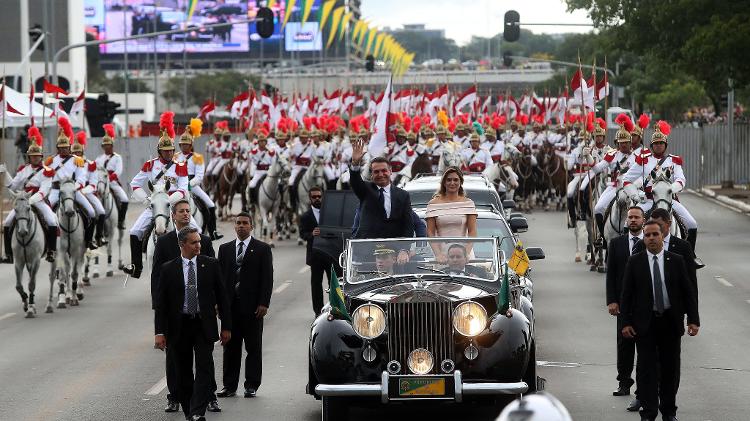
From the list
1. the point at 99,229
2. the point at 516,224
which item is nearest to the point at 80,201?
the point at 99,229

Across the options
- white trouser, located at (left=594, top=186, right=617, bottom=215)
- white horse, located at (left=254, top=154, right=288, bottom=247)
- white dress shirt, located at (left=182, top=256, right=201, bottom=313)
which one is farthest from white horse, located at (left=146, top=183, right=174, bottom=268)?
white horse, located at (left=254, top=154, right=288, bottom=247)

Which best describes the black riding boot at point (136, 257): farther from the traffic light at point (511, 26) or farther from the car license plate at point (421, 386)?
the traffic light at point (511, 26)

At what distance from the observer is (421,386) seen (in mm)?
12078

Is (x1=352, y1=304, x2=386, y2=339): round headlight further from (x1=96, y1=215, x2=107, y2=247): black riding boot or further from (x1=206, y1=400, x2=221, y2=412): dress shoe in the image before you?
(x1=96, y1=215, x2=107, y2=247): black riding boot

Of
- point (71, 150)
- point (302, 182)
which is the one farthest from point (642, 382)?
point (302, 182)

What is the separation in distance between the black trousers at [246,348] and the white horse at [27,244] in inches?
318

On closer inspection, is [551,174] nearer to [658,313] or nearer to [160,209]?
[160,209]

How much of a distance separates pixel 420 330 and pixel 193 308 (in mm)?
1851

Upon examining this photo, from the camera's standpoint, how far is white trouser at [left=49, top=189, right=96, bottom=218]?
23594 mm

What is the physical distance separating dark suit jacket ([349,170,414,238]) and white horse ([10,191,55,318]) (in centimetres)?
779

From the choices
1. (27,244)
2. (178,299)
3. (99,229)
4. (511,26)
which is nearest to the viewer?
(178,299)

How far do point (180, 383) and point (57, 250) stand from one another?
1021cm

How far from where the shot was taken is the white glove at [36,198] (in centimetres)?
2258

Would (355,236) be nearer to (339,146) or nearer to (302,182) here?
(302,182)
